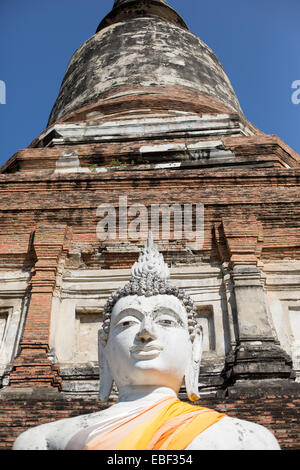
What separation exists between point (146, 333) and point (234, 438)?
2.98 feet

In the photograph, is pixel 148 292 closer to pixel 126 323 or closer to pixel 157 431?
pixel 126 323

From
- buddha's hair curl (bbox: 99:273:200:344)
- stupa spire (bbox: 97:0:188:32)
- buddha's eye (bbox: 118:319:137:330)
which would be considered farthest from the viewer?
stupa spire (bbox: 97:0:188:32)

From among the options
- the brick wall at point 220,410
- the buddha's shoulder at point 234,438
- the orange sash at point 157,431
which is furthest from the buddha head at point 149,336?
the brick wall at point 220,410

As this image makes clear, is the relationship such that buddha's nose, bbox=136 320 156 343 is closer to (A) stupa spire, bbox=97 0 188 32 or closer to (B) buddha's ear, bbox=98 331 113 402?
(B) buddha's ear, bbox=98 331 113 402

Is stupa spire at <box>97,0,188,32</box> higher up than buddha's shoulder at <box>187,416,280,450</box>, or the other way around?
stupa spire at <box>97,0,188,32</box>

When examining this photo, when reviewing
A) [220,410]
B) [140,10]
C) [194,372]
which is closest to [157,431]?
[194,372]

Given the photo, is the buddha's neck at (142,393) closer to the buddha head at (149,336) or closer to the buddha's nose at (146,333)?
the buddha head at (149,336)

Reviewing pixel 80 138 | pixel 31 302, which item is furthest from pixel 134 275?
pixel 80 138

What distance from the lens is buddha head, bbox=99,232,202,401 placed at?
320cm

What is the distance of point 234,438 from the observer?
2498 millimetres

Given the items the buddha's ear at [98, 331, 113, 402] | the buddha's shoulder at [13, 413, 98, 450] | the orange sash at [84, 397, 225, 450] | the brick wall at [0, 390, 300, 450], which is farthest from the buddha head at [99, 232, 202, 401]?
the brick wall at [0, 390, 300, 450]

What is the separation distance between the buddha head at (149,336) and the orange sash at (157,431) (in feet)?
1.44
